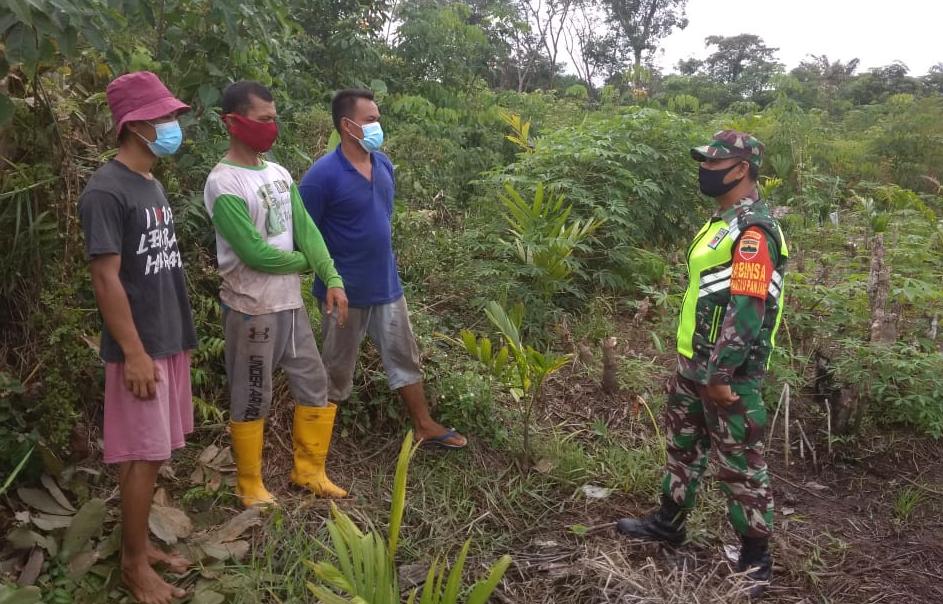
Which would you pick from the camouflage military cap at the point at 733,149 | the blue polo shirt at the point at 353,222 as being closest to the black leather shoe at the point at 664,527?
the camouflage military cap at the point at 733,149

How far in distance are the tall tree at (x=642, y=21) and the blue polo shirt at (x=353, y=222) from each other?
21683 millimetres

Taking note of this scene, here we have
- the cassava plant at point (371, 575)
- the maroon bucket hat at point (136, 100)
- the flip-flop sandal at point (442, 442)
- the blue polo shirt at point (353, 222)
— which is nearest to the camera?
the cassava plant at point (371, 575)

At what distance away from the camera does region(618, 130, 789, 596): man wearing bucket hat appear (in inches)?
99.5

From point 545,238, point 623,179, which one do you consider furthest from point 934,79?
point 545,238

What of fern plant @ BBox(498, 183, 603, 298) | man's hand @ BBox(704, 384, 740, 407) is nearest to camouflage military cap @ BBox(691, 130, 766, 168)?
man's hand @ BBox(704, 384, 740, 407)

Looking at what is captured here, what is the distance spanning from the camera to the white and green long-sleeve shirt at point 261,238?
2754 millimetres

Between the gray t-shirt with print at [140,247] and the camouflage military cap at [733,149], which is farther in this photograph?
the camouflage military cap at [733,149]

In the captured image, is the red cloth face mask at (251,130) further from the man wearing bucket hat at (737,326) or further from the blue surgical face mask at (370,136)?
the man wearing bucket hat at (737,326)

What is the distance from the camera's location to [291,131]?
5156 mm

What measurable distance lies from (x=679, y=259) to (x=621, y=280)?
96cm

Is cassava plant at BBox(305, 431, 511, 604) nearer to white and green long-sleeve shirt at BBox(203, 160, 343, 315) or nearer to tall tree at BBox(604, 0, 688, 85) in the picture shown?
white and green long-sleeve shirt at BBox(203, 160, 343, 315)

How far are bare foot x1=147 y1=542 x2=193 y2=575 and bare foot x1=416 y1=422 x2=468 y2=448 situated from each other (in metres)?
1.29

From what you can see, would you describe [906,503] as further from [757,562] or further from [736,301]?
[736,301]

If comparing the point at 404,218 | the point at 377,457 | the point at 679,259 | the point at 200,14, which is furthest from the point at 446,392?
the point at 679,259
